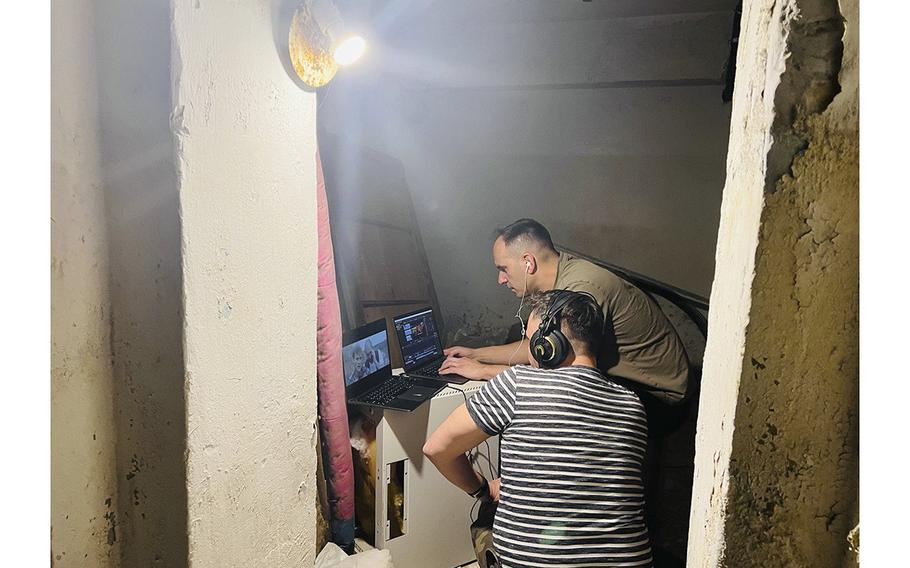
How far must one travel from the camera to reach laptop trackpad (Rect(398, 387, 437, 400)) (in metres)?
2.64

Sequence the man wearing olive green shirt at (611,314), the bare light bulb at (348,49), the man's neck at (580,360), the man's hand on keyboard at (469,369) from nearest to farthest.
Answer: the bare light bulb at (348,49) → the man's neck at (580,360) → the man wearing olive green shirt at (611,314) → the man's hand on keyboard at (469,369)

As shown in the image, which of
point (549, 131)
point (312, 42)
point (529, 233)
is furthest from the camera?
point (549, 131)

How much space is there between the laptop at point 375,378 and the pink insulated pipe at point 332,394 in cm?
14

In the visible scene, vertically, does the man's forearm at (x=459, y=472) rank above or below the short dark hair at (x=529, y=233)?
below

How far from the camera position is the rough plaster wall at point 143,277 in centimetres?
112

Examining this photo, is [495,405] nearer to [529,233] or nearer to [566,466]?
[566,466]

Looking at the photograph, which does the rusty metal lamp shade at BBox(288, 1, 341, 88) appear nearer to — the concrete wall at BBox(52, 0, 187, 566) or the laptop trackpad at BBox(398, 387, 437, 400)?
the concrete wall at BBox(52, 0, 187, 566)

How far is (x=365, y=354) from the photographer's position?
108 inches

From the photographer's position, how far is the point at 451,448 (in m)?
2.15

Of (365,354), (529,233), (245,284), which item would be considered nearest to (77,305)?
(245,284)

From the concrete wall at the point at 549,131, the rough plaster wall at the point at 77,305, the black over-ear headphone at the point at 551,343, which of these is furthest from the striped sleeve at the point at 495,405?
the concrete wall at the point at 549,131

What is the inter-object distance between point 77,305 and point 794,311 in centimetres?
112

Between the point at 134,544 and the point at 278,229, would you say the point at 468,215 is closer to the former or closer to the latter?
the point at 278,229

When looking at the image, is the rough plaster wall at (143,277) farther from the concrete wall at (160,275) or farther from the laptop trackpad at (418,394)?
the laptop trackpad at (418,394)
